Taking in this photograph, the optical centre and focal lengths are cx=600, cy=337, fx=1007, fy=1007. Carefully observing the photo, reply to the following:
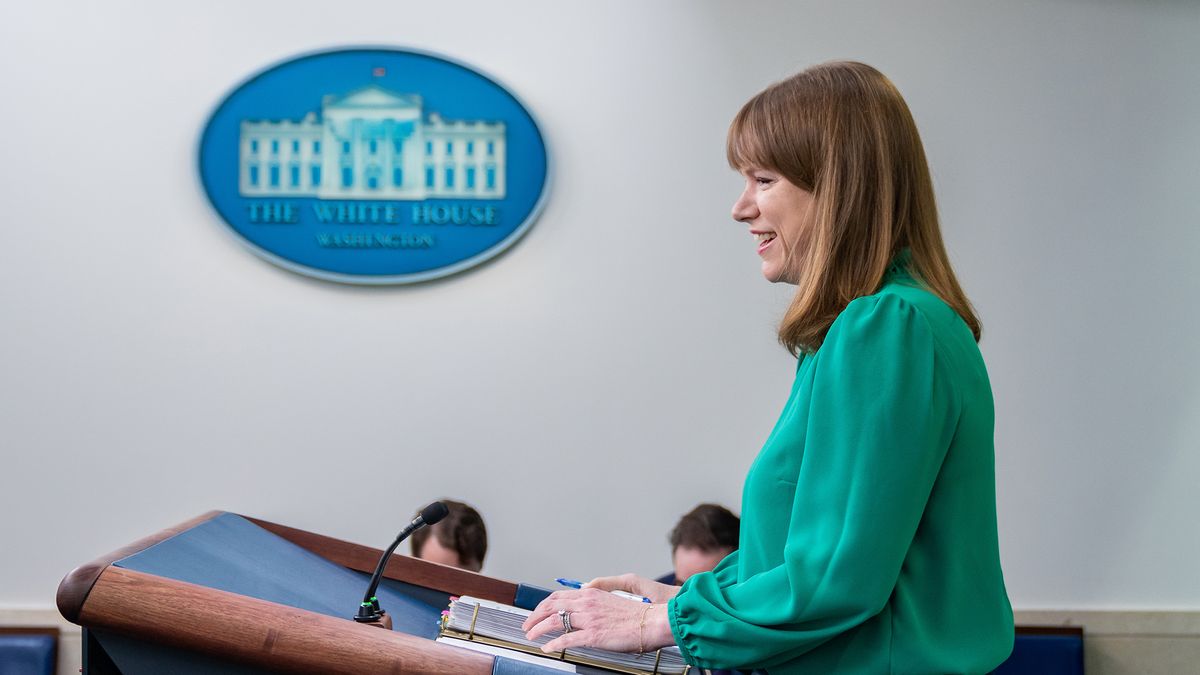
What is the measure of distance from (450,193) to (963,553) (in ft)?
7.85

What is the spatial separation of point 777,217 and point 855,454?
34 centimetres

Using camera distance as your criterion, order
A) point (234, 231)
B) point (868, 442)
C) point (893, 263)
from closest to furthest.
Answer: point (868, 442) < point (893, 263) < point (234, 231)

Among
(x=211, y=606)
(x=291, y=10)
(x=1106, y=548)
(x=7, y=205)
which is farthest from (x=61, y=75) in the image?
(x=1106, y=548)

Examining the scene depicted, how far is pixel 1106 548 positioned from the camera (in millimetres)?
3314

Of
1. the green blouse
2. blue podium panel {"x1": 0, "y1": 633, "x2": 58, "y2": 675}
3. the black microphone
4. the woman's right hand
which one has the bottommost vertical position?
blue podium panel {"x1": 0, "y1": 633, "x2": 58, "y2": 675}

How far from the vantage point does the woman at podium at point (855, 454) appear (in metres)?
1.05

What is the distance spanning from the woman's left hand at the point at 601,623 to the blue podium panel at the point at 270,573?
0.33 meters

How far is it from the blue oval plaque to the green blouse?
218cm

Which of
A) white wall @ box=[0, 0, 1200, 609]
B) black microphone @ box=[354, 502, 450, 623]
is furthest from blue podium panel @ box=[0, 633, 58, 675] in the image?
black microphone @ box=[354, 502, 450, 623]

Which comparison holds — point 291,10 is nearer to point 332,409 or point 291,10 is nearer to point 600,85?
point 600,85

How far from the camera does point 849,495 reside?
3.44 feet

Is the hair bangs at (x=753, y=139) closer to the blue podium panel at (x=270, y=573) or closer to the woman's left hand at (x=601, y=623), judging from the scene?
the woman's left hand at (x=601, y=623)

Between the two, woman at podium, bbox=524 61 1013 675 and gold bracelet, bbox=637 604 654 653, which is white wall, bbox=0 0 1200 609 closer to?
woman at podium, bbox=524 61 1013 675

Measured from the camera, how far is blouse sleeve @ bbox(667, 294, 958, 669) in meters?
1.04
